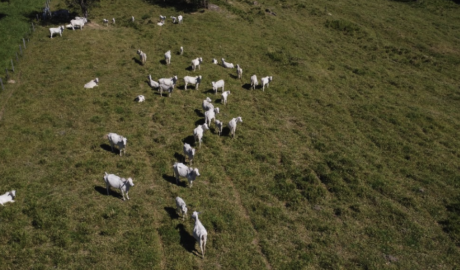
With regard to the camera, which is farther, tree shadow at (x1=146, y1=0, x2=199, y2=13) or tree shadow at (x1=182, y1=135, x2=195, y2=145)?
tree shadow at (x1=146, y1=0, x2=199, y2=13)

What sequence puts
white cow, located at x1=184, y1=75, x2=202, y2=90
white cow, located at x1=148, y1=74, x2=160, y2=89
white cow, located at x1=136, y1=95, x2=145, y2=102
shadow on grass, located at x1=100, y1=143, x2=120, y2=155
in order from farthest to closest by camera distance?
1. white cow, located at x1=184, y1=75, x2=202, y2=90
2. white cow, located at x1=148, y1=74, x2=160, y2=89
3. white cow, located at x1=136, y1=95, x2=145, y2=102
4. shadow on grass, located at x1=100, y1=143, x2=120, y2=155

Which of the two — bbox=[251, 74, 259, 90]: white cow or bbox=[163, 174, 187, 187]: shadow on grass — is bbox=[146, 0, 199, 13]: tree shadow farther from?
bbox=[163, 174, 187, 187]: shadow on grass

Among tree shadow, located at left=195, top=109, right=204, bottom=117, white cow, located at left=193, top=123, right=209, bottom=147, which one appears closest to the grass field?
tree shadow, located at left=195, top=109, right=204, bottom=117

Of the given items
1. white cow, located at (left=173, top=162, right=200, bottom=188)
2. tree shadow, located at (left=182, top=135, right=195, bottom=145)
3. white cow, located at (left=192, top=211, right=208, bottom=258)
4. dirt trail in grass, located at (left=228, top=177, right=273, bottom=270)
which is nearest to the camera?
white cow, located at (left=192, top=211, right=208, bottom=258)

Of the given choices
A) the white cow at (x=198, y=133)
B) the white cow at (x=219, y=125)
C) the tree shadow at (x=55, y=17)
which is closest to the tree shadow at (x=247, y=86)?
the white cow at (x=219, y=125)

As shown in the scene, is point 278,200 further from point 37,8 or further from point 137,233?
point 37,8

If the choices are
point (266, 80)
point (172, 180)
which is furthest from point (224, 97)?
point (172, 180)

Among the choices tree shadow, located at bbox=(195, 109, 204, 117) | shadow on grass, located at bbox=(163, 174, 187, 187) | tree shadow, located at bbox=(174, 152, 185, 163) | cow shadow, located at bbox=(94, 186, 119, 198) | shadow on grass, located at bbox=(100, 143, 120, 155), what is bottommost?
shadow on grass, located at bbox=(163, 174, 187, 187)

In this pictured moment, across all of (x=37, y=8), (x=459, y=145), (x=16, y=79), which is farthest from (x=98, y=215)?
(x=37, y=8)
